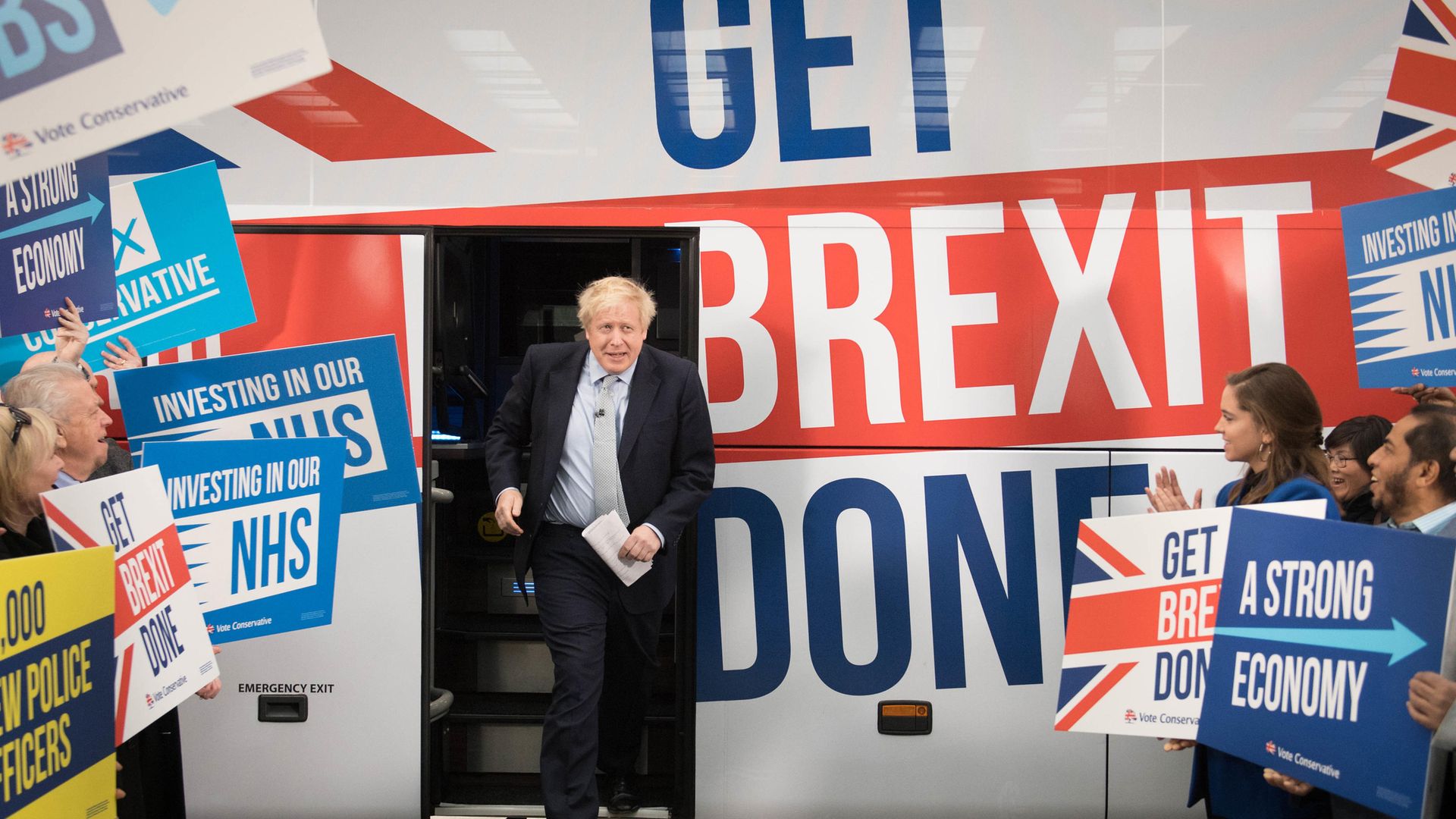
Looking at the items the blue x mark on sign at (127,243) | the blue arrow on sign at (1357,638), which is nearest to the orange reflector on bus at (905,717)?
the blue arrow on sign at (1357,638)

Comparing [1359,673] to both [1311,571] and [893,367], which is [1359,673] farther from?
[893,367]

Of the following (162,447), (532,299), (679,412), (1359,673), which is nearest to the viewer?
(1359,673)

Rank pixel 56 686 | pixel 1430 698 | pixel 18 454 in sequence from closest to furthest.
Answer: pixel 56 686 → pixel 1430 698 → pixel 18 454

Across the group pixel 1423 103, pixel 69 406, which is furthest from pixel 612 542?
pixel 1423 103

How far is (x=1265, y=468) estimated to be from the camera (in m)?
2.47

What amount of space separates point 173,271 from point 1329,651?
10.4 ft

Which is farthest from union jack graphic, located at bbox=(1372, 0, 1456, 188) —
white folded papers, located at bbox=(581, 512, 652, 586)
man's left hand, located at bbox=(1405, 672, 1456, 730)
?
white folded papers, located at bbox=(581, 512, 652, 586)

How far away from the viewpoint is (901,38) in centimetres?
342

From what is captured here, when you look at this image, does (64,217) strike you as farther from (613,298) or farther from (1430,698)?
(1430,698)

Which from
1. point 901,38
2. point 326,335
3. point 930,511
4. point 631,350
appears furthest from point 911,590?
point 326,335

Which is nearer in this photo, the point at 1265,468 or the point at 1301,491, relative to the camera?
the point at 1301,491

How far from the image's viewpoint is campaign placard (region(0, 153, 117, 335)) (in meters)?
2.20

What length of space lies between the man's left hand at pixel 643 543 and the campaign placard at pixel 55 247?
1.49 metres

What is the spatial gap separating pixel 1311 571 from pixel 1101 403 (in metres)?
1.36
